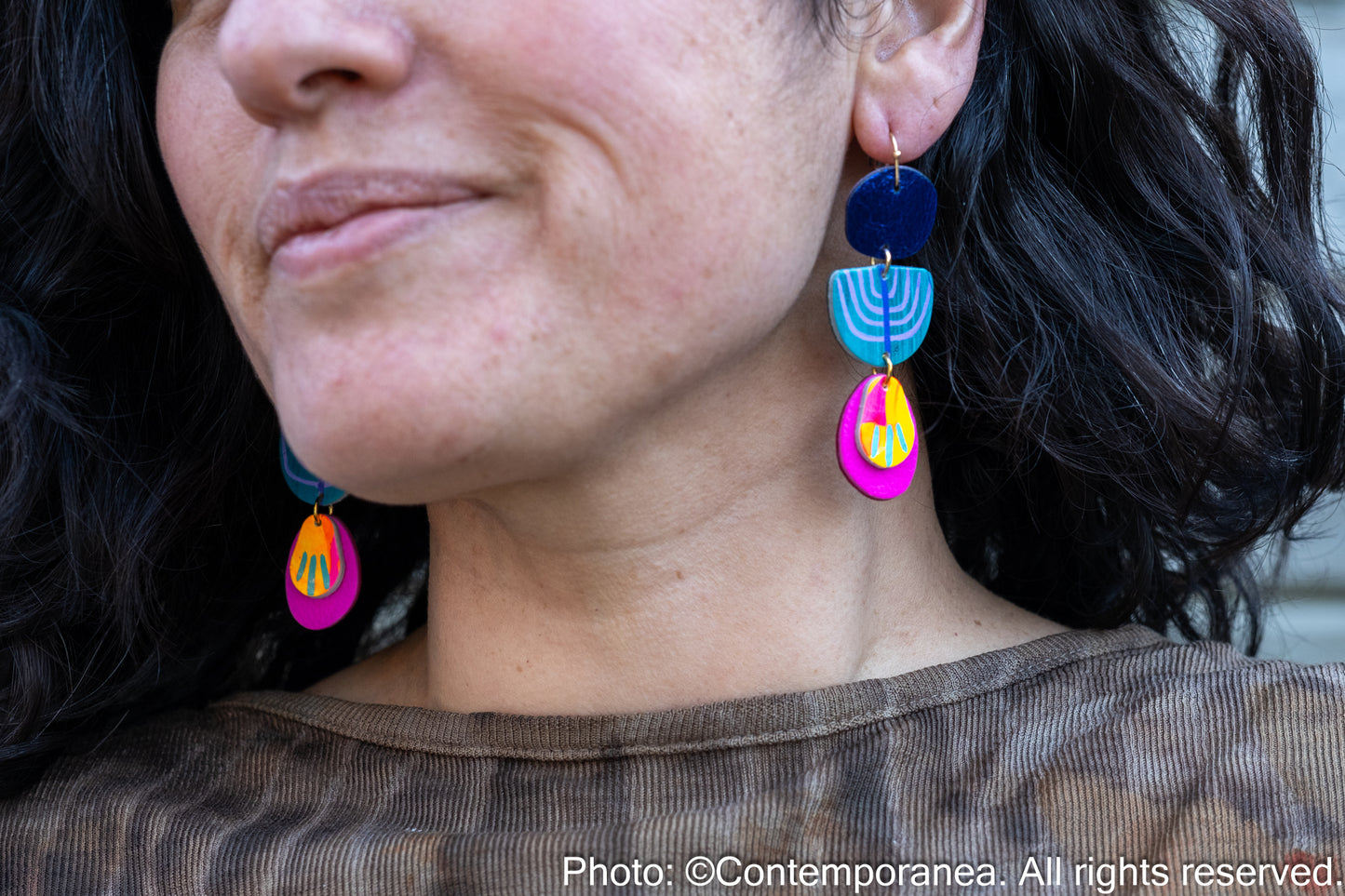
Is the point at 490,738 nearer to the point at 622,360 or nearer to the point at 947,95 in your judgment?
the point at 622,360

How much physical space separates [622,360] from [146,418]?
0.83m

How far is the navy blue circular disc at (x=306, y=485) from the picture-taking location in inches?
58.3

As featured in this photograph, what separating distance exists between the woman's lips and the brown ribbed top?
0.52 meters

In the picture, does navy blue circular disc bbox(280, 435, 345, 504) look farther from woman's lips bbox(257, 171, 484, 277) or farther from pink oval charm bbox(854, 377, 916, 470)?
pink oval charm bbox(854, 377, 916, 470)

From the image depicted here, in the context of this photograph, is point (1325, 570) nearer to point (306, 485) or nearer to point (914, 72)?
point (914, 72)

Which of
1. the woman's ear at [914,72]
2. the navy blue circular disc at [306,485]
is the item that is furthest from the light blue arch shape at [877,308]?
the navy blue circular disc at [306,485]

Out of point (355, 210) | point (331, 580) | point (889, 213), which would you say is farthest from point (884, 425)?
point (331, 580)

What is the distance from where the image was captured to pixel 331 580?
1493 mm

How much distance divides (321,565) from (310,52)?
64 cm

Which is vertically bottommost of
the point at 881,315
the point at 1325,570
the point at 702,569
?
the point at 1325,570

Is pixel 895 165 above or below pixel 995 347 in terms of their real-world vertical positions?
above

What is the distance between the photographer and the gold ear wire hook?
1.26 m

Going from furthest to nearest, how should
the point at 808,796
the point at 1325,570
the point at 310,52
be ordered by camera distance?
the point at 1325,570 → the point at 808,796 → the point at 310,52

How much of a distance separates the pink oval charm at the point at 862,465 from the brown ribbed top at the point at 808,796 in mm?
204
